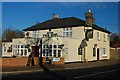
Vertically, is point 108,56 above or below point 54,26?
below

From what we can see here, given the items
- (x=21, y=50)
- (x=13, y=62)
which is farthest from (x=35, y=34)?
(x=13, y=62)

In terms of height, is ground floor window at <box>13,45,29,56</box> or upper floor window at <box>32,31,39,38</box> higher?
upper floor window at <box>32,31,39,38</box>

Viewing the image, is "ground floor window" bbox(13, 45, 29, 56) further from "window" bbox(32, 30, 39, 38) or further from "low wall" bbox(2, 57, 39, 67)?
"low wall" bbox(2, 57, 39, 67)

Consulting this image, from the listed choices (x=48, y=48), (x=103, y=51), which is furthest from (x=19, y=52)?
(x=103, y=51)

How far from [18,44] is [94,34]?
1211cm

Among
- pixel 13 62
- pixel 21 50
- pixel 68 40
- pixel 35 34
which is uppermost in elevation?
pixel 35 34

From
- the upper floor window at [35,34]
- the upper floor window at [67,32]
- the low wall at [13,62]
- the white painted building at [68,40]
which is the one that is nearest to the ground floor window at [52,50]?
the white painted building at [68,40]

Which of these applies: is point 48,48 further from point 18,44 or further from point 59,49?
point 18,44

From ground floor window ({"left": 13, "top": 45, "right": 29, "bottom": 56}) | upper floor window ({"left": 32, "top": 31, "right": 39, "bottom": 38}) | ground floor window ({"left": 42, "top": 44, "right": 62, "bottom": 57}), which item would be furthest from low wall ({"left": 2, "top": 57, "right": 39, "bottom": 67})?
upper floor window ({"left": 32, "top": 31, "right": 39, "bottom": 38})

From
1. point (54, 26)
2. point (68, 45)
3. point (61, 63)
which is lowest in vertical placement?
point (61, 63)

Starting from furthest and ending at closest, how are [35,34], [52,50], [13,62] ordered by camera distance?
[35,34], [52,50], [13,62]

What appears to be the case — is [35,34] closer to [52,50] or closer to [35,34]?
[35,34]

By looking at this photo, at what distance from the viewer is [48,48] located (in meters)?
35.8

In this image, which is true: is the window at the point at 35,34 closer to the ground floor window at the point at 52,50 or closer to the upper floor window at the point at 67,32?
the upper floor window at the point at 67,32
